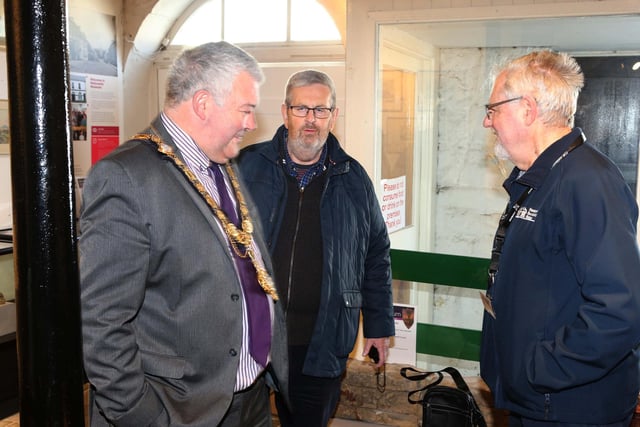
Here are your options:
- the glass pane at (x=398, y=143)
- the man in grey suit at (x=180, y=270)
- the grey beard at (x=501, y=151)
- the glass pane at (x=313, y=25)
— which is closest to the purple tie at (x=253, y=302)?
the man in grey suit at (x=180, y=270)

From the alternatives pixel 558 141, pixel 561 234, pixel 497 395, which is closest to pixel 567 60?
pixel 558 141

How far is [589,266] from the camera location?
200cm

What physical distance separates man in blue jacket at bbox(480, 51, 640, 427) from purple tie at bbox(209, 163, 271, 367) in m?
0.75

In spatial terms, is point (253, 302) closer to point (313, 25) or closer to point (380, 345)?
point (380, 345)

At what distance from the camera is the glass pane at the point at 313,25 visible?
211 inches

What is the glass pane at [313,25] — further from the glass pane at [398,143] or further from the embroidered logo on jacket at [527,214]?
the embroidered logo on jacket at [527,214]

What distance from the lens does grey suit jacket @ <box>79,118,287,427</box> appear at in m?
1.81

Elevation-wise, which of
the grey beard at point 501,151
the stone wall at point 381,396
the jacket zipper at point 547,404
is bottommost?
the stone wall at point 381,396

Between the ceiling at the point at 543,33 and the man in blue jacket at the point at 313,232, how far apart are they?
1.46 metres

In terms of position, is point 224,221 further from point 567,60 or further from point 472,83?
point 472,83

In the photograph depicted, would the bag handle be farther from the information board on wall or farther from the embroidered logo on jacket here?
the embroidered logo on jacket

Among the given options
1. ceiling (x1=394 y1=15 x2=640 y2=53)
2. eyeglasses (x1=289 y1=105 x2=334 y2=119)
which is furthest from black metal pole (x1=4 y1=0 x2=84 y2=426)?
ceiling (x1=394 y1=15 x2=640 y2=53)

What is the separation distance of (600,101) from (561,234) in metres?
2.43

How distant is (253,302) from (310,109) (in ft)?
4.13
